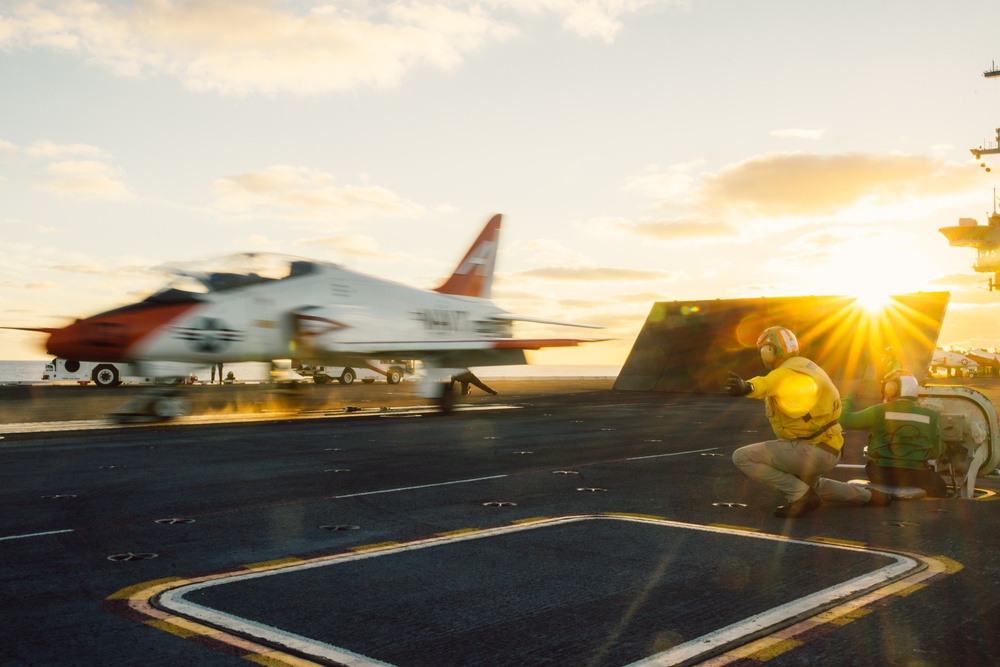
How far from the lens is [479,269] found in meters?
31.0

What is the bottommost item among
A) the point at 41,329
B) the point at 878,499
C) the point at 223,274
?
the point at 878,499

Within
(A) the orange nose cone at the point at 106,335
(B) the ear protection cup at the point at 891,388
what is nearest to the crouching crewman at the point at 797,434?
(B) the ear protection cup at the point at 891,388

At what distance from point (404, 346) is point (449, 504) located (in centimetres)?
1393

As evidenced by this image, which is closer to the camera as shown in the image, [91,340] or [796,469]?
[796,469]

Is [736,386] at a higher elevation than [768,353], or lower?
lower

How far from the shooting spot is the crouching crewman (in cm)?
703

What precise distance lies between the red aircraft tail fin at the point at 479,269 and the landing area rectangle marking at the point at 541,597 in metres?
24.5

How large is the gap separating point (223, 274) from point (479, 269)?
554 inches

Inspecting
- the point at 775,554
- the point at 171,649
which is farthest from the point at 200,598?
the point at 775,554

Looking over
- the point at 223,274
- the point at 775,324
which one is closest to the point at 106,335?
the point at 223,274

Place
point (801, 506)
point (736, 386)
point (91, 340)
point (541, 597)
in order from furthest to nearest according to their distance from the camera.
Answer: point (91, 340) < point (801, 506) < point (736, 386) < point (541, 597)

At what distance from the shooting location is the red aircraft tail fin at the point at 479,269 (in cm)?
3030

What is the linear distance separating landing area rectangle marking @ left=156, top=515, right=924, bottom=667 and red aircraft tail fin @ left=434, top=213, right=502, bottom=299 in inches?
964

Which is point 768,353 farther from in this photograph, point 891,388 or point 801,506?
point 891,388
